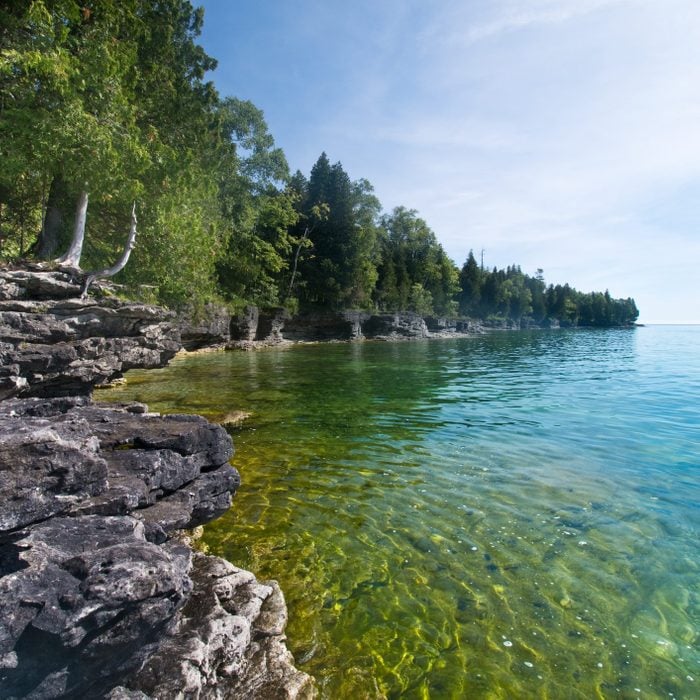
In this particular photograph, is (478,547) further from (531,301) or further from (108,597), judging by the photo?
(531,301)

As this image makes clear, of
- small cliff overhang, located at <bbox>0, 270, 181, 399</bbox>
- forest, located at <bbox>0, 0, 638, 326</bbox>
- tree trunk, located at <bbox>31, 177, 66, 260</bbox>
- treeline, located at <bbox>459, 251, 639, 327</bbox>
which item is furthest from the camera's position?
treeline, located at <bbox>459, 251, 639, 327</bbox>

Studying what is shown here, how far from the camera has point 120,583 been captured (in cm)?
326

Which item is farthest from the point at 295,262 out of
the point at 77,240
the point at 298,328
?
the point at 77,240

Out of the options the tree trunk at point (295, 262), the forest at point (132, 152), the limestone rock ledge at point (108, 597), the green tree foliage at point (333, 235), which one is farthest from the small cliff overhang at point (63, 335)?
the green tree foliage at point (333, 235)

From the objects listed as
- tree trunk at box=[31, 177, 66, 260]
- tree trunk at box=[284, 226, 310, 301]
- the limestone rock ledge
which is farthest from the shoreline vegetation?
the limestone rock ledge

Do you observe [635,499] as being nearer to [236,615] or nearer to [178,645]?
[236,615]

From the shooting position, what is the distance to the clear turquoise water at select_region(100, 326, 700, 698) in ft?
14.5

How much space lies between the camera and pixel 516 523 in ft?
24.0

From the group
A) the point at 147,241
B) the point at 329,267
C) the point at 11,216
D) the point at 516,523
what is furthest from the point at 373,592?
the point at 329,267

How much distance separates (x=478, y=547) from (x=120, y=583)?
5221 millimetres

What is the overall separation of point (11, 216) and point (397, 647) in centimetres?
2827

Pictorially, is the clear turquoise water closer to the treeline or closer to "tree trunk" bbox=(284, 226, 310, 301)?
"tree trunk" bbox=(284, 226, 310, 301)

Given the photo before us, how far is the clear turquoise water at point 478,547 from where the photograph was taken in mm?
4426

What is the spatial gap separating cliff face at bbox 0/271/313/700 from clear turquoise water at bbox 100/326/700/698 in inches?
29.1
